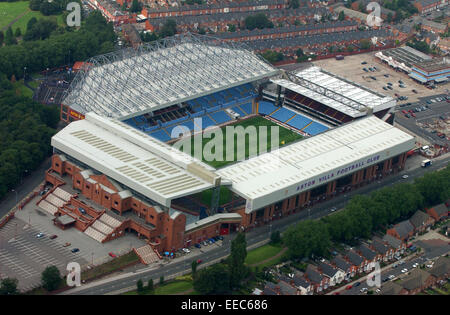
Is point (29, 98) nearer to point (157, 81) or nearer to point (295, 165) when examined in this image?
point (157, 81)

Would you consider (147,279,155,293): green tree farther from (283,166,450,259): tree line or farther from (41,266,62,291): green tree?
(283,166,450,259): tree line

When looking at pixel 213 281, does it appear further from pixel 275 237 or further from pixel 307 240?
pixel 275 237

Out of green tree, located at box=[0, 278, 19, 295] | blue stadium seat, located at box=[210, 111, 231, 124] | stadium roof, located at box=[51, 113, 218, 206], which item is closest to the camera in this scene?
green tree, located at box=[0, 278, 19, 295]

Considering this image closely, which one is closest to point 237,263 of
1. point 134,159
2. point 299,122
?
point 134,159

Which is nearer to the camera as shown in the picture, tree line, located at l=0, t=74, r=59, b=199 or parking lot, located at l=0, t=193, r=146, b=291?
parking lot, located at l=0, t=193, r=146, b=291

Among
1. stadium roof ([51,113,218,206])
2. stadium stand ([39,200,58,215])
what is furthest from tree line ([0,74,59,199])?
stadium roof ([51,113,218,206])
